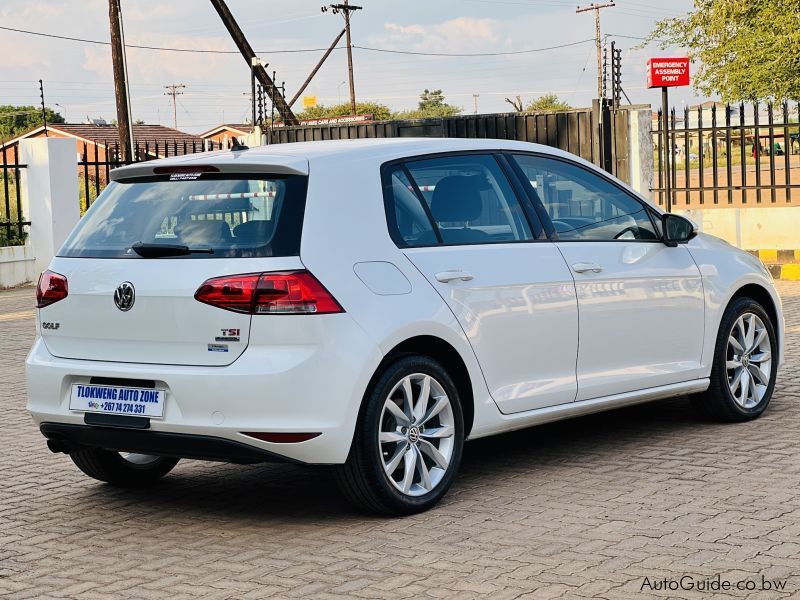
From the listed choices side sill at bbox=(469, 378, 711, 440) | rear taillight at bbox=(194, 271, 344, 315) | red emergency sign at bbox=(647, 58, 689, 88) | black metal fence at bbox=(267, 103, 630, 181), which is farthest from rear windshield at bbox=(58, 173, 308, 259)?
black metal fence at bbox=(267, 103, 630, 181)

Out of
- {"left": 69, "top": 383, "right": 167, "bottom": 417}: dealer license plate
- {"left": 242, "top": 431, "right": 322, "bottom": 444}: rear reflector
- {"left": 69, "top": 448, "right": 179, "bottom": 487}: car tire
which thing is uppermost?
{"left": 69, "top": 383, "right": 167, "bottom": 417}: dealer license plate

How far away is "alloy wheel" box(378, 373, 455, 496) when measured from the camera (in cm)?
562

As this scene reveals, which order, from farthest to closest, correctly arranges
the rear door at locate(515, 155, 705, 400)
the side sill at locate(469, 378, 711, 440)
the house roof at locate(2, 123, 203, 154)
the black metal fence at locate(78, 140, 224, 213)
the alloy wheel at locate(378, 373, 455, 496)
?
the house roof at locate(2, 123, 203, 154) < the black metal fence at locate(78, 140, 224, 213) < the rear door at locate(515, 155, 705, 400) < the side sill at locate(469, 378, 711, 440) < the alloy wheel at locate(378, 373, 455, 496)

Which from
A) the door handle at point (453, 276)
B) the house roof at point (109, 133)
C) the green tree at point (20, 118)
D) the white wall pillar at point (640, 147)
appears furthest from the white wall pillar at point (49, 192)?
the green tree at point (20, 118)

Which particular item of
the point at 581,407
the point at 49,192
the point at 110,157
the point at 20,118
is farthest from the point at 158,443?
the point at 20,118

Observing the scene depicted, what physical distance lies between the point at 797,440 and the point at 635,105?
14.3 metres

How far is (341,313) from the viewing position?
5.34 meters

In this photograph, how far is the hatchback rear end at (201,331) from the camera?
5270 mm

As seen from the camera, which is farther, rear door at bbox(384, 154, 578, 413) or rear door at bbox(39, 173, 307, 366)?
rear door at bbox(384, 154, 578, 413)

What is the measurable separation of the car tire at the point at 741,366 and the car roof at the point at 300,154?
1.98m

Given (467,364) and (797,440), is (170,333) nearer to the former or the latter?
(467,364)

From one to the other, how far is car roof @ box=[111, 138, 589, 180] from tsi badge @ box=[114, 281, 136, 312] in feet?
2.08

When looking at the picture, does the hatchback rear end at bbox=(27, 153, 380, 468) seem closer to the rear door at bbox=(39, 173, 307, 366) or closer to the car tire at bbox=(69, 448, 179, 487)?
the rear door at bbox=(39, 173, 307, 366)

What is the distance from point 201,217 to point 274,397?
2.98 feet
